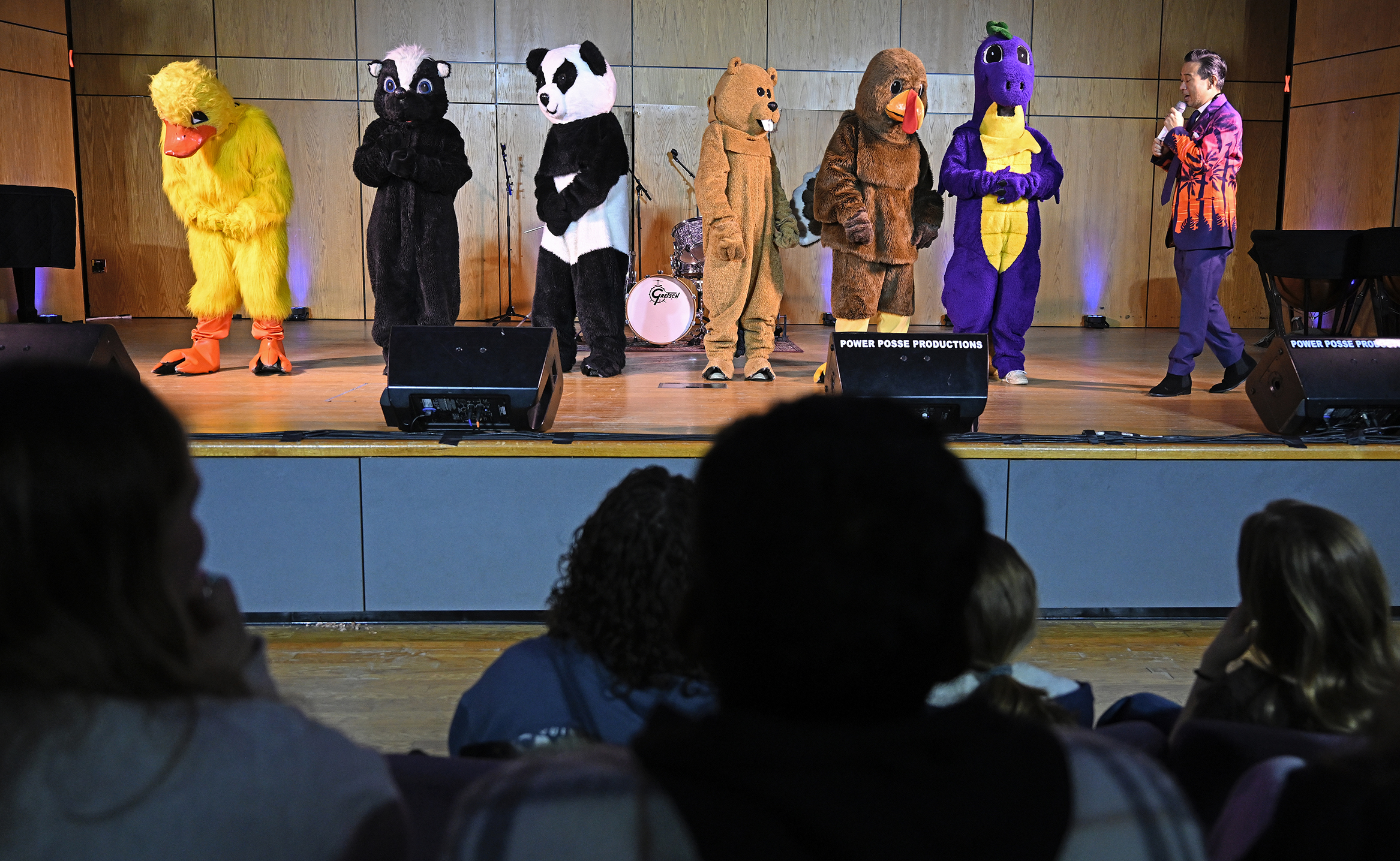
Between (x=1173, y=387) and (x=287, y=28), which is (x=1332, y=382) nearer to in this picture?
(x=1173, y=387)

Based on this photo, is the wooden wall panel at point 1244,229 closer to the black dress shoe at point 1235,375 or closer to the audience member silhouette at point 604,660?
the black dress shoe at point 1235,375

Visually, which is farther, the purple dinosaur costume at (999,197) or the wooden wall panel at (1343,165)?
the wooden wall panel at (1343,165)

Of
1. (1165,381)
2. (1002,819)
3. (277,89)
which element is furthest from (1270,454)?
(277,89)

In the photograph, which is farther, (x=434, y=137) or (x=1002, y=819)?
(x=434, y=137)

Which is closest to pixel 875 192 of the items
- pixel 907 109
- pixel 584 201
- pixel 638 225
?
pixel 907 109

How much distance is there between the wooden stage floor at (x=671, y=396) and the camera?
11.3ft

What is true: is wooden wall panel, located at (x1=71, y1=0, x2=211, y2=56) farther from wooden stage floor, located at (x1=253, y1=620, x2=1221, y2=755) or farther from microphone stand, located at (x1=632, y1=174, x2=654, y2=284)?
wooden stage floor, located at (x1=253, y1=620, x2=1221, y2=755)

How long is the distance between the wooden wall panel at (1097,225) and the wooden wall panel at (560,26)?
325 centimetres

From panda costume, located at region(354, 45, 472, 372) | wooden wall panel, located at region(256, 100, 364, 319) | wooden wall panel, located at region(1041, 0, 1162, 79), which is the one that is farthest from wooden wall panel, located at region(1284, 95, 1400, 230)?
wooden wall panel, located at region(256, 100, 364, 319)

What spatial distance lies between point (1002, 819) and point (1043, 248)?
8655mm

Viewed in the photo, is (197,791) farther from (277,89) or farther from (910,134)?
(277,89)

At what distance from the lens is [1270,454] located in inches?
115

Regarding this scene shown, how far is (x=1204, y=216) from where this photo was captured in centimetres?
441

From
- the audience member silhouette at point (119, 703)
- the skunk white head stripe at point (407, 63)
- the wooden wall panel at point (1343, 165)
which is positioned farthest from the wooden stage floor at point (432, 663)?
the wooden wall panel at point (1343, 165)
